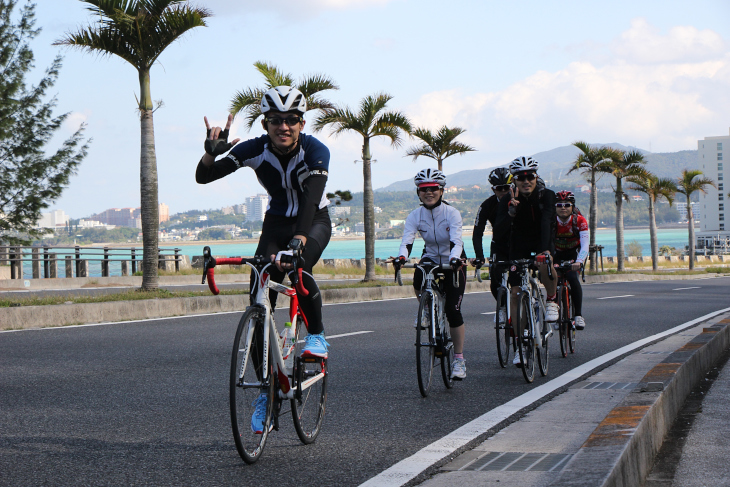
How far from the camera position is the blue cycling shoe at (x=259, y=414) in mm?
4352

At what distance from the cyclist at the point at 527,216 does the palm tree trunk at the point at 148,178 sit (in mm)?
11068

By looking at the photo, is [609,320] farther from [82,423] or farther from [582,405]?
[82,423]

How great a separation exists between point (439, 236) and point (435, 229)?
0.07 meters

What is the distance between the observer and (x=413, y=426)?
5.38 m

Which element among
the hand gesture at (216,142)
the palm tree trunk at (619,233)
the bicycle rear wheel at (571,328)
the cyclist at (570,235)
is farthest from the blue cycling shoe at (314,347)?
the palm tree trunk at (619,233)

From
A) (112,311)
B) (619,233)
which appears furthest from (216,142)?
(619,233)

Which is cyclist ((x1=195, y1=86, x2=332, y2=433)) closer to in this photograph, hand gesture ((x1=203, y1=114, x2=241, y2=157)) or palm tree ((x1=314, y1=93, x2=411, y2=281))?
hand gesture ((x1=203, y1=114, x2=241, y2=157))

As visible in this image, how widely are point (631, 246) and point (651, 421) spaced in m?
128

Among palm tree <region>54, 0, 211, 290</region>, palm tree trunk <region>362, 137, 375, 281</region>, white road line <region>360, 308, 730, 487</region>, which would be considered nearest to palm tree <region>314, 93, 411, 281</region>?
palm tree trunk <region>362, 137, 375, 281</region>

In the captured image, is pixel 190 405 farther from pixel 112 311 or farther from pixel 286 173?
pixel 112 311

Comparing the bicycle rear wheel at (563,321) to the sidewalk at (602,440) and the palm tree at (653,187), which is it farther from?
the palm tree at (653,187)

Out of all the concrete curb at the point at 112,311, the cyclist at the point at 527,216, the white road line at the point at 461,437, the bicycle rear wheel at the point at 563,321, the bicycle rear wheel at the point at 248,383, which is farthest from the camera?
the concrete curb at the point at 112,311

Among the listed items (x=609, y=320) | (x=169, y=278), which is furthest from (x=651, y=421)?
(x=169, y=278)

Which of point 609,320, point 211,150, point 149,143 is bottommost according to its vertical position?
point 609,320
